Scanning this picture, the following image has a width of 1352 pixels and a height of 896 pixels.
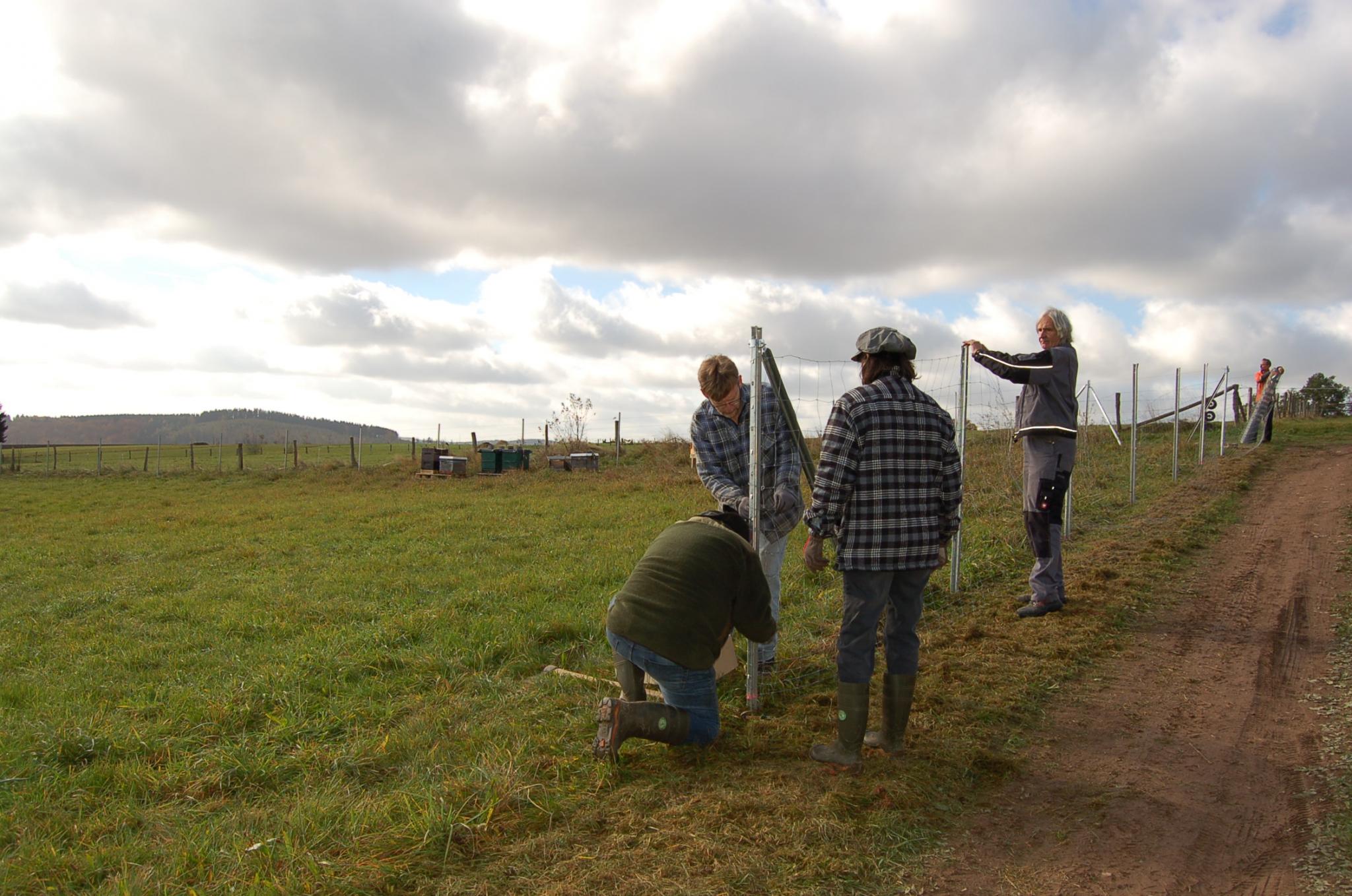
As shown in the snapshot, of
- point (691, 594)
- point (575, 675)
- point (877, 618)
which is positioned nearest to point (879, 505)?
point (877, 618)

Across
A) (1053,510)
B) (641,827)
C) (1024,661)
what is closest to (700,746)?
(641,827)

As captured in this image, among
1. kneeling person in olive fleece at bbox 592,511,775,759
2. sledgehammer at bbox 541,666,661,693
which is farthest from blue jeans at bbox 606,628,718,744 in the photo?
sledgehammer at bbox 541,666,661,693

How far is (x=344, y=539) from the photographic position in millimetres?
11984

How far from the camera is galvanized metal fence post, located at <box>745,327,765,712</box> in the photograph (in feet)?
14.0

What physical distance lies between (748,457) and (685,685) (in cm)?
142

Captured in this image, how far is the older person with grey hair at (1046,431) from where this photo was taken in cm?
572

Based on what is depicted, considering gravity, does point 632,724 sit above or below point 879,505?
below

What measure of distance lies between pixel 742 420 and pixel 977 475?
25.8ft

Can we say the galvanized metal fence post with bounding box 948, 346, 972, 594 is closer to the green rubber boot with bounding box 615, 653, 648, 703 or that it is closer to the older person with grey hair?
the older person with grey hair

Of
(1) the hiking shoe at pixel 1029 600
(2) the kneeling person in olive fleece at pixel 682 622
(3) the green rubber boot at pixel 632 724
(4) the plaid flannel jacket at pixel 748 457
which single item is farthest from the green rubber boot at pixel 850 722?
(1) the hiking shoe at pixel 1029 600

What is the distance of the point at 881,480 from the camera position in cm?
349

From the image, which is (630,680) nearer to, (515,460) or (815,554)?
(815,554)

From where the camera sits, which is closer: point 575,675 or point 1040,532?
point 575,675

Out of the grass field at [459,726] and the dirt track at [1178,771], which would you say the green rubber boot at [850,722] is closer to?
the grass field at [459,726]
